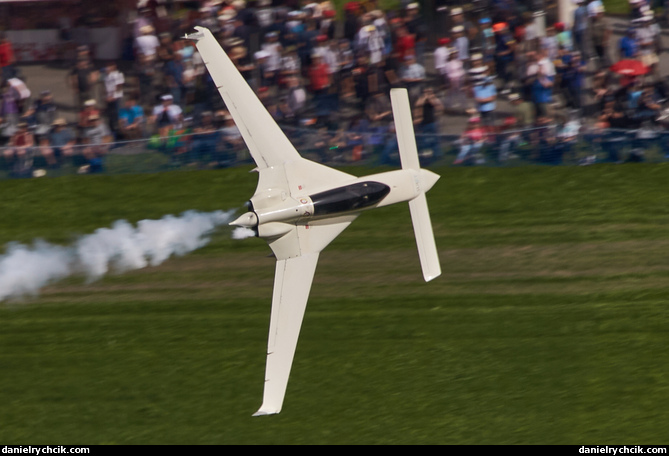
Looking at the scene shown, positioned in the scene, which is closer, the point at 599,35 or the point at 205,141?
the point at 205,141

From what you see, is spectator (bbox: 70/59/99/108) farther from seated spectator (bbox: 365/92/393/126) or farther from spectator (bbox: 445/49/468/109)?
spectator (bbox: 445/49/468/109)

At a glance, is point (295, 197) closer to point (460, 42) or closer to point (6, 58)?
point (460, 42)

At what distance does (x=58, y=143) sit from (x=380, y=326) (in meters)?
10.5

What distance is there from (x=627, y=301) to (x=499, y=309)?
307cm

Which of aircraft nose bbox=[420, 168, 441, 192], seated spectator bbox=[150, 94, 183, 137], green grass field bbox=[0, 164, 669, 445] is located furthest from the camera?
seated spectator bbox=[150, 94, 183, 137]

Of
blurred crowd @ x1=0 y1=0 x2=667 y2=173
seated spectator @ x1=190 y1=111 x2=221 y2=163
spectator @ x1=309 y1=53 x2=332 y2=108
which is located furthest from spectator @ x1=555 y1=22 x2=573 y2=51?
seated spectator @ x1=190 y1=111 x2=221 y2=163

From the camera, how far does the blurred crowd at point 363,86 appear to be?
29234 mm

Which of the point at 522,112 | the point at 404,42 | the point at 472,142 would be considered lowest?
the point at 472,142

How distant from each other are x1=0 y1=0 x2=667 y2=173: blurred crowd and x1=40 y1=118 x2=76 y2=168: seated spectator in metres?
0.04

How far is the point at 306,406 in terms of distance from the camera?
24.6m

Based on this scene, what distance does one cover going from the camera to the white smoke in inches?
1021

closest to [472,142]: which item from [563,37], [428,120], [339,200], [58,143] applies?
[428,120]

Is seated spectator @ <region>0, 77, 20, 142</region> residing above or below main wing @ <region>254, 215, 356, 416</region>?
above

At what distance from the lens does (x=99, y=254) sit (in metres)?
26.2
